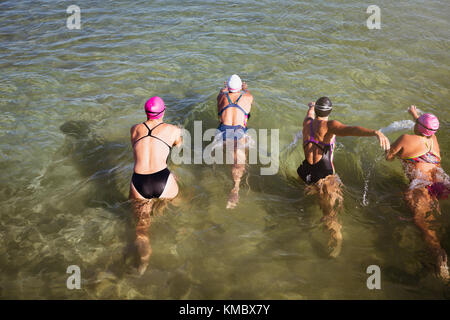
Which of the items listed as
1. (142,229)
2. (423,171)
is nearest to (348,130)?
(423,171)

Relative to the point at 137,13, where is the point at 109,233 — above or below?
below

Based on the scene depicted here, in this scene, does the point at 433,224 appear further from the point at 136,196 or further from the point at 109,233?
the point at 109,233

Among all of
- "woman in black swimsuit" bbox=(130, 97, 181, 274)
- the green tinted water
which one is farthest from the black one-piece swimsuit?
the green tinted water

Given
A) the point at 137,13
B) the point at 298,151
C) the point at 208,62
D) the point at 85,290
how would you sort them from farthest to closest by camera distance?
1. the point at 137,13
2. the point at 208,62
3. the point at 298,151
4. the point at 85,290

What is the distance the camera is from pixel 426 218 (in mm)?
4688

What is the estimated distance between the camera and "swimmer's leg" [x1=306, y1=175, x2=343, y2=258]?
14.6ft

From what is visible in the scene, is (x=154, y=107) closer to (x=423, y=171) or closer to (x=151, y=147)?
(x=151, y=147)

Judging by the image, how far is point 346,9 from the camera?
1271 centimetres

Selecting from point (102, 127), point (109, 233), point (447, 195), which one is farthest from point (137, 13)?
point (447, 195)

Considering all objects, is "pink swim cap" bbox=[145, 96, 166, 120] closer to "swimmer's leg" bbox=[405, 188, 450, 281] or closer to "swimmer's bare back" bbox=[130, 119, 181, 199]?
"swimmer's bare back" bbox=[130, 119, 181, 199]

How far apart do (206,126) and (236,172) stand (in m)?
2.08

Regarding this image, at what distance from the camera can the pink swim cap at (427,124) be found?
461 centimetres

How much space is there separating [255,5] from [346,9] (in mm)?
4137
